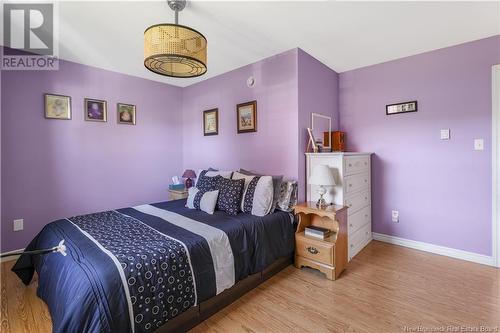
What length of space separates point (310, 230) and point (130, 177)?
269 centimetres

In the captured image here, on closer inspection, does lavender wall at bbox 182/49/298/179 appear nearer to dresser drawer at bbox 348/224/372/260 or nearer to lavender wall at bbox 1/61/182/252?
lavender wall at bbox 1/61/182/252

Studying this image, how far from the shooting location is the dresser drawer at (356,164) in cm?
264

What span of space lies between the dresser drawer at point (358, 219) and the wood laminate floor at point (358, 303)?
0.40 m

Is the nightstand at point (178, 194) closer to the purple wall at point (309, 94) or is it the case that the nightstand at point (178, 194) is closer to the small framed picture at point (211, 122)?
the small framed picture at point (211, 122)

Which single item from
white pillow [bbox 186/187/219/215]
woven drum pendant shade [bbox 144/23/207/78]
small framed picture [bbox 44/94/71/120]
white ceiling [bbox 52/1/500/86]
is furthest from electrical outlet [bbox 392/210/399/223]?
small framed picture [bbox 44/94/71/120]

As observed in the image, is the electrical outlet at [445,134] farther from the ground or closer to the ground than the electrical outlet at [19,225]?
farther from the ground

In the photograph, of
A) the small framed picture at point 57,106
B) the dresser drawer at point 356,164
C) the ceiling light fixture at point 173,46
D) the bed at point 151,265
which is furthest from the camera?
the small framed picture at point 57,106

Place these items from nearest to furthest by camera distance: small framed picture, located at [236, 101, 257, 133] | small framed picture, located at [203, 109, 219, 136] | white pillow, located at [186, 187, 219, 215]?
white pillow, located at [186, 187, 219, 215]
small framed picture, located at [236, 101, 257, 133]
small framed picture, located at [203, 109, 219, 136]

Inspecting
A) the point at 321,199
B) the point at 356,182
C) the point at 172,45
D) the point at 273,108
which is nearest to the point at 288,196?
the point at 321,199

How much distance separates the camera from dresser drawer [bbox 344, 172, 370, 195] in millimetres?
2650

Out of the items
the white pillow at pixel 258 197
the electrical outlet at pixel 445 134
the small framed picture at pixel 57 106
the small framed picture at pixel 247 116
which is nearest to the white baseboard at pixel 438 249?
the electrical outlet at pixel 445 134

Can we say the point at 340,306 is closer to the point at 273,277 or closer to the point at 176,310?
the point at 273,277

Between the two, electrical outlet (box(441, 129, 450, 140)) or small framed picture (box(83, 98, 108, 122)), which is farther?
small framed picture (box(83, 98, 108, 122))

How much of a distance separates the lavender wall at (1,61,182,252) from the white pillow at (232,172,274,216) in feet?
6.60
